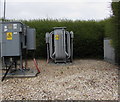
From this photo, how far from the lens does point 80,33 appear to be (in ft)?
31.5

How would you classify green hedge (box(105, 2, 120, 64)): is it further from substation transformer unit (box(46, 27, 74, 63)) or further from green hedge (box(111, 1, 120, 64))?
substation transformer unit (box(46, 27, 74, 63))

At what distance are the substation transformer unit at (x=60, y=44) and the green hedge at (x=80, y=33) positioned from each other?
1088mm

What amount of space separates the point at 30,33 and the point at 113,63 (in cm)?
401

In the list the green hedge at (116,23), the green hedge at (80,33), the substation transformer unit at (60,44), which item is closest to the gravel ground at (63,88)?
the green hedge at (116,23)

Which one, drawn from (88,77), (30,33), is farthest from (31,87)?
(30,33)

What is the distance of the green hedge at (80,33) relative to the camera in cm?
950

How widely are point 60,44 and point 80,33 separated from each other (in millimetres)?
1986

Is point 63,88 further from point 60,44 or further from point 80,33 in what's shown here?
point 80,33

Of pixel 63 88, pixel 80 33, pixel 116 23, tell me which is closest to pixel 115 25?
pixel 116 23

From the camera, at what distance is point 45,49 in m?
9.54

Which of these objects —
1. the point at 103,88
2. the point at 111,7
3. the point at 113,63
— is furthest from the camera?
the point at 113,63

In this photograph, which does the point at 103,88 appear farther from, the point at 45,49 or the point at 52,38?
the point at 45,49

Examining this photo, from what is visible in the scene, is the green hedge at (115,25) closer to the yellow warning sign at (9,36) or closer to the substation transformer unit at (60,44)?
the substation transformer unit at (60,44)

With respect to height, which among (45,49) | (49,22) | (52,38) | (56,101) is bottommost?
(56,101)
